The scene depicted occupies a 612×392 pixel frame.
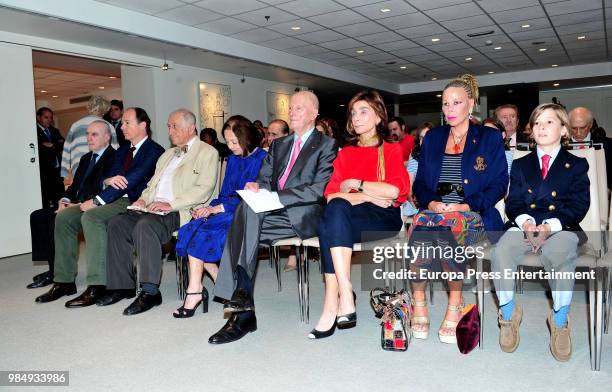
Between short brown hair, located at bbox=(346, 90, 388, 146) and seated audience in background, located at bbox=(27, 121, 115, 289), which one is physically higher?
short brown hair, located at bbox=(346, 90, 388, 146)

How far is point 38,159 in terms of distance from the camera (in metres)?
6.74

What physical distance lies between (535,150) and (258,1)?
485 centimetres

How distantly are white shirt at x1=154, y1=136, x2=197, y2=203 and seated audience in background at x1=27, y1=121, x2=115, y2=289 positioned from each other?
0.63 meters

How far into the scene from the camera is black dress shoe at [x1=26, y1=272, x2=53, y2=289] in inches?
171

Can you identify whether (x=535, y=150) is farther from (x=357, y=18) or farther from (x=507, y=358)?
(x=357, y=18)

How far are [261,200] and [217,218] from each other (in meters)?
0.51

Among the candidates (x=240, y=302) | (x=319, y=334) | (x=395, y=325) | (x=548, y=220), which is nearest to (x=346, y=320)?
(x=319, y=334)

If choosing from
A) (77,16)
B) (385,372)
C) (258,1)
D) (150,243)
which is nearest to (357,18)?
(258,1)

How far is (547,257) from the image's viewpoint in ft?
7.86

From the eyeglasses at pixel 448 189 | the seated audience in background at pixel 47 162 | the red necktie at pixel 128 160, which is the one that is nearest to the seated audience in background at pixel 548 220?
the eyeglasses at pixel 448 189

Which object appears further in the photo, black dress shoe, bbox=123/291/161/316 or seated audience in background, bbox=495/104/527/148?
seated audience in background, bbox=495/104/527/148

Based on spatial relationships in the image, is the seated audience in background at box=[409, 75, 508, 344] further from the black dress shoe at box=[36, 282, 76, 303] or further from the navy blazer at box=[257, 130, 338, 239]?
the black dress shoe at box=[36, 282, 76, 303]

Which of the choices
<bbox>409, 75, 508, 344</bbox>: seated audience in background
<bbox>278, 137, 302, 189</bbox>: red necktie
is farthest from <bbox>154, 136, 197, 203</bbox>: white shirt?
<bbox>409, 75, 508, 344</bbox>: seated audience in background

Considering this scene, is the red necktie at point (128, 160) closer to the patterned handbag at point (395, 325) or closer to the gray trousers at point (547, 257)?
the patterned handbag at point (395, 325)
